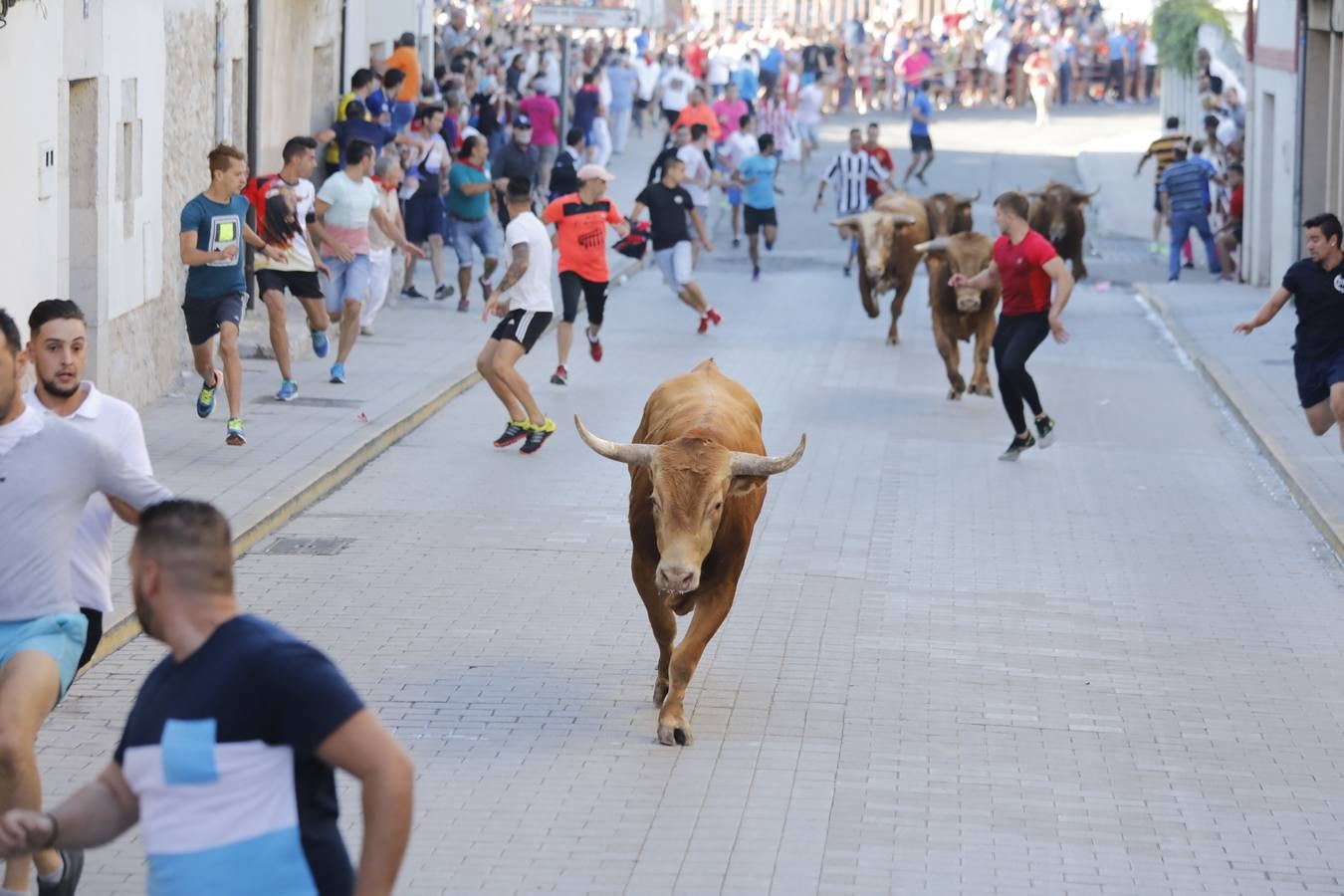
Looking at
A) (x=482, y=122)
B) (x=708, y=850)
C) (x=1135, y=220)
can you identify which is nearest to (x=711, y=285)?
(x=482, y=122)

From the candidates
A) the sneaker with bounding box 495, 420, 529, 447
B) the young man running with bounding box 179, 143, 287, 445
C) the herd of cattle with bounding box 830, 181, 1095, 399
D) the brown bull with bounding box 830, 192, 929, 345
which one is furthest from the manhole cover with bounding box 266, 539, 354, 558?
the brown bull with bounding box 830, 192, 929, 345

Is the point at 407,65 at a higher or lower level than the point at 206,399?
higher

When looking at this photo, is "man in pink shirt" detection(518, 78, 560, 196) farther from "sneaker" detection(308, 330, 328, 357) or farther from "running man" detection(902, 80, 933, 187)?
"sneaker" detection(308, 330, 328, 357)

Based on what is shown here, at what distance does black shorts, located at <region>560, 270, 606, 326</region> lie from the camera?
60.4 feet

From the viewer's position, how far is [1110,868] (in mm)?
7254

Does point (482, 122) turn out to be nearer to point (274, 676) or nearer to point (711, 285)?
point (711, 285)

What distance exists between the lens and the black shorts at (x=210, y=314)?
46.4 feet

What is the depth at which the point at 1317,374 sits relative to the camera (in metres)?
13.4

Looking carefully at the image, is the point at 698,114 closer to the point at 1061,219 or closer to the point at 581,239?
the point at 1061,219

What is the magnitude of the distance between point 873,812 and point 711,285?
20.3 m

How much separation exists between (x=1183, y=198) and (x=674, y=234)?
9455 mm

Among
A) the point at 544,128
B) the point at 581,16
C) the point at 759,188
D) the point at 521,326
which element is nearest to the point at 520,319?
the point at 521,326

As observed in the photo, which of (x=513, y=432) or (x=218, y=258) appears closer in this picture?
(x=218, y=258)

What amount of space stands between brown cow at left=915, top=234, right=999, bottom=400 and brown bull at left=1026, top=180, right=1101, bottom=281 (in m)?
5.45
